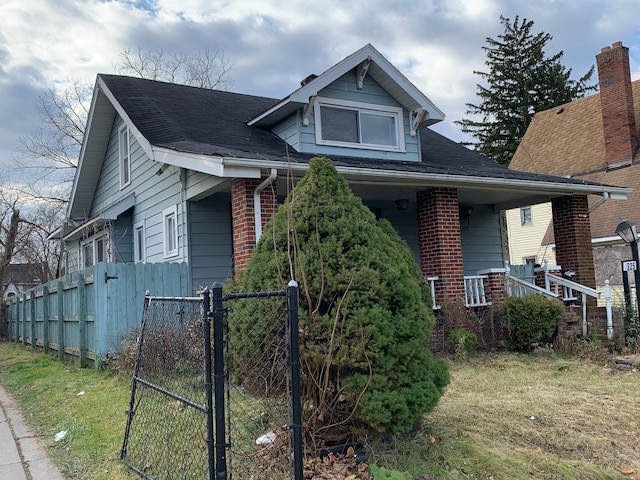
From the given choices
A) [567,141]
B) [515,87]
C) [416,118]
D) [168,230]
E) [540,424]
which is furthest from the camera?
[515,87]

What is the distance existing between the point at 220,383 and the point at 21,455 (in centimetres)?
304

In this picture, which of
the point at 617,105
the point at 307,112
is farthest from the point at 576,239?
the point at 617,105

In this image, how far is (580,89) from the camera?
1405 inches

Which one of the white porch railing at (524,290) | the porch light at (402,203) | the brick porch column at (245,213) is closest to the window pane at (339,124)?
the porch light at (402,203)

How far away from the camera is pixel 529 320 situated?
386 inches

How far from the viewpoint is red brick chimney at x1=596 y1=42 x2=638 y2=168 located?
21.3 metres

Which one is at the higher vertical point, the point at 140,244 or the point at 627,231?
the point at 140,244

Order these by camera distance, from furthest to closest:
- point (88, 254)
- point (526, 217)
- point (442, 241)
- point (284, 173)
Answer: point (526, 217)
point (88, 254)
point (442, 241)
point (284, 173)

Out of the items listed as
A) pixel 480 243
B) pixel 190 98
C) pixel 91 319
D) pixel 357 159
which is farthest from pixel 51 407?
pixel 480 243

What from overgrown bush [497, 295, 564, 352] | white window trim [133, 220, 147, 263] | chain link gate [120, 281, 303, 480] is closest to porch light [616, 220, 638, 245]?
overgrown bush [497, 295, 564, 352]

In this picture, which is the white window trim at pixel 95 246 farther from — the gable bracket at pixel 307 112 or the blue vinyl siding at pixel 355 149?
the gable bracket at pixel 307 112

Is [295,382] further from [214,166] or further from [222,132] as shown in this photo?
[222,132]

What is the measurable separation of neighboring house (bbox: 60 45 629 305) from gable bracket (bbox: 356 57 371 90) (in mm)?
27

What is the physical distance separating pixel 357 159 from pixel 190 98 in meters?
5.19
